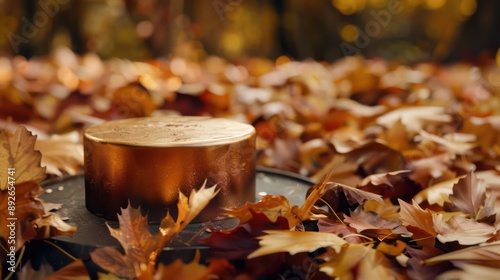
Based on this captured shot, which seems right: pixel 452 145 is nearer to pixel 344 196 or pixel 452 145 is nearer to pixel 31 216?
pixel 344 196

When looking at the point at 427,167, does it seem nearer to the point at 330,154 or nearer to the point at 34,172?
the point at 330,154

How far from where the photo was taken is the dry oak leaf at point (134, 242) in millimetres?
698

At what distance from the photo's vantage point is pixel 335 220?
0.83 metres

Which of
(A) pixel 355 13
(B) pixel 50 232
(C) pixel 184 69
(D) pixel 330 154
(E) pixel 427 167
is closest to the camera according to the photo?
(B) pixel 50 232

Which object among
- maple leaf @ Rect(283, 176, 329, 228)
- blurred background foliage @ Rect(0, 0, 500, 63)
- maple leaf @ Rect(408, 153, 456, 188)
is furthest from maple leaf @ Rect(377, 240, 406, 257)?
blurred background foliage @ Rect(0, 0, 500, 63)

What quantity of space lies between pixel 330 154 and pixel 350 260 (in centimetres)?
68

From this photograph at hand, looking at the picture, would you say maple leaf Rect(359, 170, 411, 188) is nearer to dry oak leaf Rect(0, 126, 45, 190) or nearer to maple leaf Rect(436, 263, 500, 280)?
maple leaf Rect(436, 263, 500, 280)

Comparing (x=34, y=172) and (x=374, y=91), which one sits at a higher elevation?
(x=34, y=172)

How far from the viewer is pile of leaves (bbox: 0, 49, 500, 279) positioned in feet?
2.30

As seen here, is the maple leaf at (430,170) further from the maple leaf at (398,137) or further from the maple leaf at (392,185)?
the maple leaf at (398,137)

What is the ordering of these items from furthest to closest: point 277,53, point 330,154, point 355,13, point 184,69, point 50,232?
point 355,13
point 277,53
point 184,69
point 330,154
point 50,232

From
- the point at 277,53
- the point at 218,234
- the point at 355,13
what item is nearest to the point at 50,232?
the point at 218,234

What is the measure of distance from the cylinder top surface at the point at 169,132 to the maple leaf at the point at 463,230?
1.13 ft

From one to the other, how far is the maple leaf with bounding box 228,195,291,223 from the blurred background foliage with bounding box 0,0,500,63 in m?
2.99
